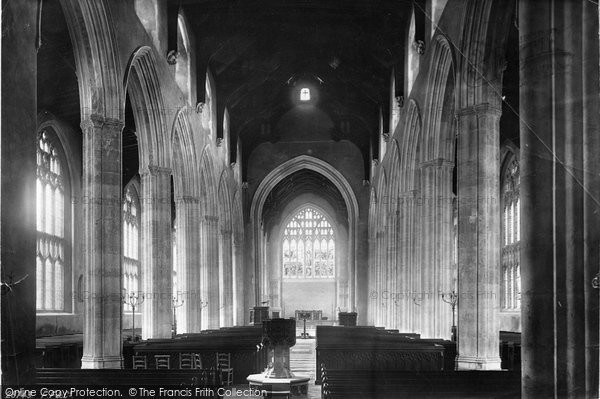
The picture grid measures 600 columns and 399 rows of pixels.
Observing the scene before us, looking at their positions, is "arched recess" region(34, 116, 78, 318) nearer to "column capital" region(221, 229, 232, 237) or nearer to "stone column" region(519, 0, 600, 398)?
"column capital" region(221, 229, 232, 237)

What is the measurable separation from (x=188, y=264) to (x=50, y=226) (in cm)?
540

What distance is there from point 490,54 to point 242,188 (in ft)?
90.8

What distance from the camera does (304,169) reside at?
4369 cm

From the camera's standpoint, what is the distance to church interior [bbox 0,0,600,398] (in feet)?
24.1

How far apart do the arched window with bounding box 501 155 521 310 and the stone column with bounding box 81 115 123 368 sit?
17847 mm

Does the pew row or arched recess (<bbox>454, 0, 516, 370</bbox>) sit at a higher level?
arched recess (<bbox>454, 0, 516, 370</bbox>)

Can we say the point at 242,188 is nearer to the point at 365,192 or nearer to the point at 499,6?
the point at 365,192

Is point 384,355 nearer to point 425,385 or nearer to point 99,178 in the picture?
point 425,385

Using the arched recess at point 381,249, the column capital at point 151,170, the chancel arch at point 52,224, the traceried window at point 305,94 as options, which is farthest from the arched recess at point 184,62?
the traceried window at point 305,94

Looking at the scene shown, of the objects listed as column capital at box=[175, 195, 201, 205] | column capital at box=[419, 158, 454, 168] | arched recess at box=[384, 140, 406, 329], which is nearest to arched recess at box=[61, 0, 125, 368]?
column capital at box=[419, 158, 454, 168]

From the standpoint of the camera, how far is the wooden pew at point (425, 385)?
8.73 metres

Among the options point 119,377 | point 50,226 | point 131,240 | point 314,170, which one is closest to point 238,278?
point 131,240

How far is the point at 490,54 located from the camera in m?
14.4

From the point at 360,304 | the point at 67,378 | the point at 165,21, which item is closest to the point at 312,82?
the point at 360,304
